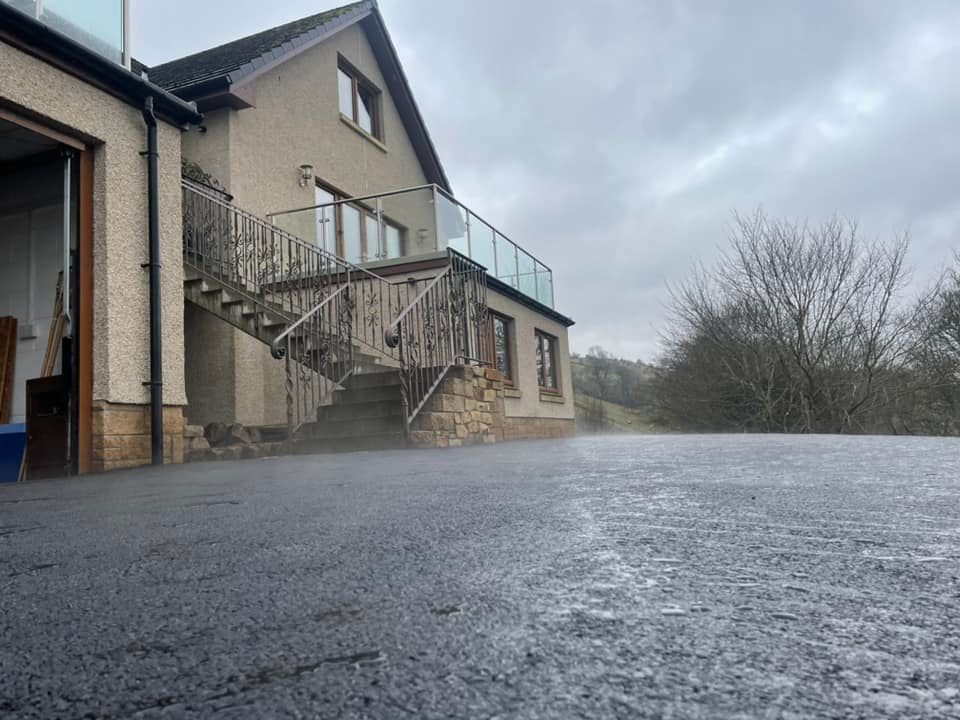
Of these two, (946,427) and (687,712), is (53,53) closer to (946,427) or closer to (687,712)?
(687,712)

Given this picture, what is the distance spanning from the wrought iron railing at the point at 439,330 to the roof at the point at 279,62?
12.8 feet

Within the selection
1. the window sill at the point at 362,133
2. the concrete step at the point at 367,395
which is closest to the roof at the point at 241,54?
the window sill at the point at 362,133

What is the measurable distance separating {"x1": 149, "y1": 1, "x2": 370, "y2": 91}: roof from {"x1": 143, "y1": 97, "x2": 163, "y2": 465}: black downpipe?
402 cm

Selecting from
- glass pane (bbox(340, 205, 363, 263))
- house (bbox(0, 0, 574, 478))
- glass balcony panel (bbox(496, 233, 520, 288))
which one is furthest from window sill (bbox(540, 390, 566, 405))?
glass pane (bbox(340, 205, 363, 263))

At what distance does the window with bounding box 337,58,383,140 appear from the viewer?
41.8 ft

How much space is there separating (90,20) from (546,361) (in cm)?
1040

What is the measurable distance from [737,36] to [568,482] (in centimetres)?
1633

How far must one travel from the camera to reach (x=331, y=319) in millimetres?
7637

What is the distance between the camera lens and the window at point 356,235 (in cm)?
1008

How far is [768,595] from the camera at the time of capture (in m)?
1.08

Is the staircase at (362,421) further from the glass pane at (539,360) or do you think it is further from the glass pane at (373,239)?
the glass pane at (539,360)

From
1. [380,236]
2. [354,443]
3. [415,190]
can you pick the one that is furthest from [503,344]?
[354,443]

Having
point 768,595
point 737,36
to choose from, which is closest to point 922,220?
point 737,36

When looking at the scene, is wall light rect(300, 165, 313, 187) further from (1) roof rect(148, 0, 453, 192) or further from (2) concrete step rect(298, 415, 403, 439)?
(2) concrete step rect(298, 415, 403, 439)
